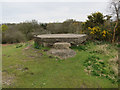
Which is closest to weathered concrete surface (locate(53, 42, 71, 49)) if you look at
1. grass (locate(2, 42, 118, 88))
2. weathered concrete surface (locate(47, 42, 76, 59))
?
weathered concrete surface (locate(47, 42, 76, 59))

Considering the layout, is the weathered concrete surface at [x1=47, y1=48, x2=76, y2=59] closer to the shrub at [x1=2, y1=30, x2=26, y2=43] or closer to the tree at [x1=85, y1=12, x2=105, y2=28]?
the tree at [x1=85, y1=12, x2=105, y2=28]

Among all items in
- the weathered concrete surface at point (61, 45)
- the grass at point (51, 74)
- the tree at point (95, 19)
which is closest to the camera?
the grass at point (51, 74)

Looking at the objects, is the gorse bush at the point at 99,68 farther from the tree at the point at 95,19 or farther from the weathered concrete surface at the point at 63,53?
the tree at the point at 95,19

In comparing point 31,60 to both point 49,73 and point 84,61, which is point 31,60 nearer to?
point 49,73

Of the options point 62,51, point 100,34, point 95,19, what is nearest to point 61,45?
point 62,51

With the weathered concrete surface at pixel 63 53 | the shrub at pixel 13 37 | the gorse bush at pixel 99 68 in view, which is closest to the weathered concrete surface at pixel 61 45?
the weathered concrete surface at pixel 63 53

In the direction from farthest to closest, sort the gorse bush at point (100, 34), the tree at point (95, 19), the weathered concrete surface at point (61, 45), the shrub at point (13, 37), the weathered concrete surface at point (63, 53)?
the shrub at point (13, 37)
the tree at point (95, 19)
the gorse bush at point (100, 34)
the weathered concrete surface at point (61, 45)
the weathered concrete surface at point (63, 53)

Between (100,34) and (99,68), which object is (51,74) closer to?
(99,68)

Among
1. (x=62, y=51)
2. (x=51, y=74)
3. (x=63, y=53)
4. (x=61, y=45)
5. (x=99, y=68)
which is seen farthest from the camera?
(x=61, y=45)

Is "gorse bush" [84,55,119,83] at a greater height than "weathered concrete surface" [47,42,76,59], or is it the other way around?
"weathered concrete surface" [47,42,76,59]

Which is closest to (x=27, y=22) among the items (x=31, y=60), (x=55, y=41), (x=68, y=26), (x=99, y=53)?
(x=68, y=26)

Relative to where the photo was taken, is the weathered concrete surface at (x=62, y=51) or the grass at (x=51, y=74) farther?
the weathered concrete surface at (x=62, y=51)

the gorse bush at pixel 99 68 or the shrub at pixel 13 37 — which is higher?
the shrub at pixel 13 37

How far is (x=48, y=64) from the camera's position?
4598 mm
